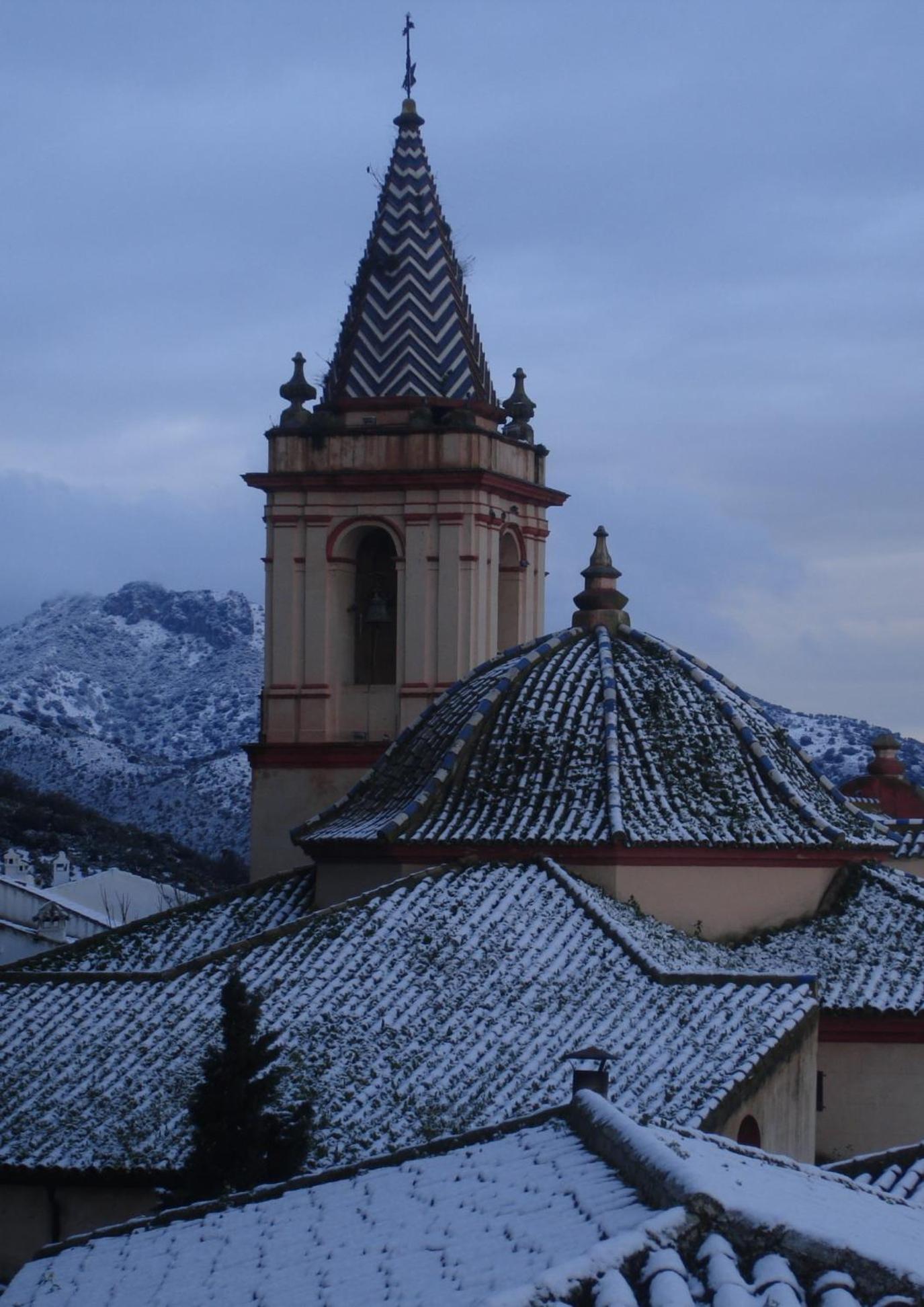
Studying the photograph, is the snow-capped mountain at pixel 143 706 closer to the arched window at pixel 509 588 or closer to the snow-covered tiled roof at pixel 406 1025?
the arched window at pixel 509 588

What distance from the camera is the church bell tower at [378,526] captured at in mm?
30484

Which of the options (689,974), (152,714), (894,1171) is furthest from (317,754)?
(152,714)

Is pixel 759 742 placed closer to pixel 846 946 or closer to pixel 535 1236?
pixel 846 946

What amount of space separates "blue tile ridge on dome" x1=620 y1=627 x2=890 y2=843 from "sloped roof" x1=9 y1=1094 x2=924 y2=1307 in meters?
9.49

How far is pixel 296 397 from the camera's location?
1225 inches

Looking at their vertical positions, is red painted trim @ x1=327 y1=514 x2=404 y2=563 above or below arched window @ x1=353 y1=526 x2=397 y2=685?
above

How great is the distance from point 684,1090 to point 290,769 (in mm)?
13562

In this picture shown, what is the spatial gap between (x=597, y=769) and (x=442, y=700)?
254 centimetres

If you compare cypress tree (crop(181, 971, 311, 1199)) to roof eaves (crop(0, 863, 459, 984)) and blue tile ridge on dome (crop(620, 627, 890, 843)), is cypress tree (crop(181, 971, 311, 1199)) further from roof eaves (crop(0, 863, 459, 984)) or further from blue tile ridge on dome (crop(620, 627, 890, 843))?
blue tile ridge on dome (crop(620, 627, 890, 843))

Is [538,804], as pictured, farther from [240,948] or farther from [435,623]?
[435,623]

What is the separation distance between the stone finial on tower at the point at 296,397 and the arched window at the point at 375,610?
5.32ft

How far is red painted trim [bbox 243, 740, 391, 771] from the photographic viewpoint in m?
30.3

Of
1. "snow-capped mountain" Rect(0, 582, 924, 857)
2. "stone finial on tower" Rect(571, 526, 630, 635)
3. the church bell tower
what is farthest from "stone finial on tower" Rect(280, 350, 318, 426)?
"snow-capped mountain" Rect(0, 582, 924, 857)

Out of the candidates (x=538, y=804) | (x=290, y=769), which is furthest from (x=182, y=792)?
(x=538, y=804)
